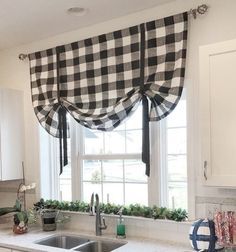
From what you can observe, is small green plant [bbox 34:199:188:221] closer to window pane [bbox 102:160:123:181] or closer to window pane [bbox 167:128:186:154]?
window pane [bbox 102:160:123:181]

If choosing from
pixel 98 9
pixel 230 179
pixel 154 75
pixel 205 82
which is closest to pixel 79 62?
pixel 98 9

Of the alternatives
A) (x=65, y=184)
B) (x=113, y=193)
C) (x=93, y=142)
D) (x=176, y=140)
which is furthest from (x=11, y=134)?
(x=176, y=140)

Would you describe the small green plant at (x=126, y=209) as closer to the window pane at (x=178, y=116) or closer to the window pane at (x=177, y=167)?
the window pane at (x=177, y=167)

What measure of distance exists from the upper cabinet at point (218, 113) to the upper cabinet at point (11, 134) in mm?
1963

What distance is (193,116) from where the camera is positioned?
264 cm

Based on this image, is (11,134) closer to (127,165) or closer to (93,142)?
(93,142)

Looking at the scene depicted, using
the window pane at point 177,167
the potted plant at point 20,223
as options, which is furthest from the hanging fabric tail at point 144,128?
the potted plant at point 20,223

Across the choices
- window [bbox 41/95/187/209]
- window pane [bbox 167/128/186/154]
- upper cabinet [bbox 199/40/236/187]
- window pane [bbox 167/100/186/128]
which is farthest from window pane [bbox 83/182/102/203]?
upper cabinet [bbox 199/40/236/187]

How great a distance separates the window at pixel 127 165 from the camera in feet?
9.39

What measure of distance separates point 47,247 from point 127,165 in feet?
A: 3.14

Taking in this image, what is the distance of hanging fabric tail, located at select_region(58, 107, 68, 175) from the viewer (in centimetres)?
325

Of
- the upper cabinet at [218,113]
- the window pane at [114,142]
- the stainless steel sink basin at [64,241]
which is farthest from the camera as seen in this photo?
the window pane at [114,142]

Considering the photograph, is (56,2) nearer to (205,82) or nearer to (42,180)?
(205,82)

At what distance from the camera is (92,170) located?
3316 millimetres
